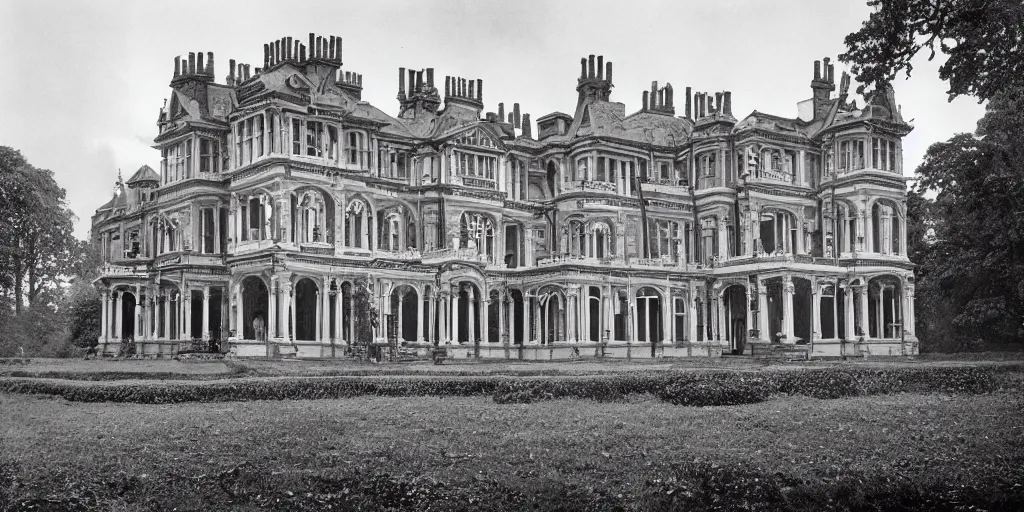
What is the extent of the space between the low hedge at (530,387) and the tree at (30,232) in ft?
98.0

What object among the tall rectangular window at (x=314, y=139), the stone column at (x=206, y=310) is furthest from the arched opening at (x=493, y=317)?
the stone column at (x=206, y=310)

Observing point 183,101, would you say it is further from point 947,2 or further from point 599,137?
point 947,2

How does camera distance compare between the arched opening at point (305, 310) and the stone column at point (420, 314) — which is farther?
the stone column at point (420, 314)

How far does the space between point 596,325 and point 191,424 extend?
4276cm

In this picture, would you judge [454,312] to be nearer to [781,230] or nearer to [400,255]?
[400,255]

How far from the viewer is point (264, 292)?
57469mm

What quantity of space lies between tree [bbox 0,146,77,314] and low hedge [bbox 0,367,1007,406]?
98.0 ft

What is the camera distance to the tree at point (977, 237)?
50.8 meters

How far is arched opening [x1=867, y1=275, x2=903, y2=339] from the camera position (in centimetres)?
6373

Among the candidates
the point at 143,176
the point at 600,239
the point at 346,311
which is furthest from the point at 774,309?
the point at 143,176

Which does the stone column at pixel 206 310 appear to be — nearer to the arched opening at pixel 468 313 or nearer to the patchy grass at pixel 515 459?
the arched opening at pixel 468 313

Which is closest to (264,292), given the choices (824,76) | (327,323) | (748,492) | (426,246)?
(327,323)

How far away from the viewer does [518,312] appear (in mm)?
65938

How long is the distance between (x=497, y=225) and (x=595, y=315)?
782cm
